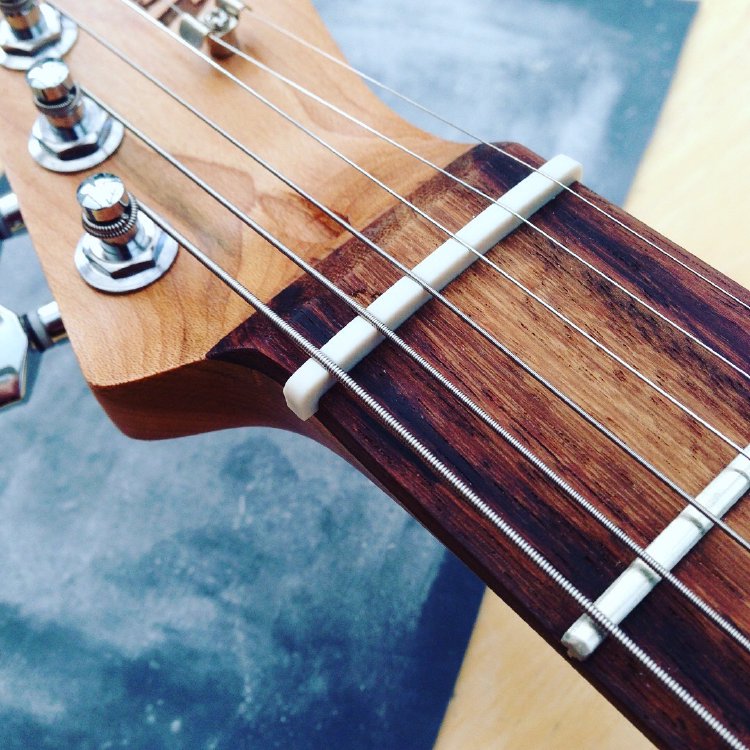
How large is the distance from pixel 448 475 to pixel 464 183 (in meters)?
0.26

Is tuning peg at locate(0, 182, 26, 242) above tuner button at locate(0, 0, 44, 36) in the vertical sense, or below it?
below

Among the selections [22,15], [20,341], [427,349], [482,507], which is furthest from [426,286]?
[22,15]

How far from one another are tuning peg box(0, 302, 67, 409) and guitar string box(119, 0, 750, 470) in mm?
244

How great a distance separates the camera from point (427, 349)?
1.84 ft

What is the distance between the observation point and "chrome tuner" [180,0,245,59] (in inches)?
29.4

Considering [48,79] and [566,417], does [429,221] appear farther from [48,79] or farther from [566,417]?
[48,79]

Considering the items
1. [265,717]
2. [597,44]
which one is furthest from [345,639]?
[597,44]

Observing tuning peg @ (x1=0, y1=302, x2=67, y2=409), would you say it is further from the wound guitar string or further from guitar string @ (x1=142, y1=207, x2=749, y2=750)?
the wound guitar string

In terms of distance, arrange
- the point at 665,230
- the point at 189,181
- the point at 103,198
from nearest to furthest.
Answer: the point at 103,198 → the point at 189,181 → the point at 665,230

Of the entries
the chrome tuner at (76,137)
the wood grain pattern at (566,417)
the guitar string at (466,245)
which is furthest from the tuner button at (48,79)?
the wood grain pattern at (566,417)

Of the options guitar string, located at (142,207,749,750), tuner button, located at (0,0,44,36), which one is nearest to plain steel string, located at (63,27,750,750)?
guitar string, located at (142,207,749,750)

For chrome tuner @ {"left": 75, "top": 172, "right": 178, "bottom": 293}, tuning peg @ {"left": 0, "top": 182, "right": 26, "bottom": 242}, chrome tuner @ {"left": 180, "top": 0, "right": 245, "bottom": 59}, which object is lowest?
tuning peg @ {"left": 0, "top": 182, "right": 26, "bottom": 242}

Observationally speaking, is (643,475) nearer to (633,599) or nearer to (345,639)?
(633,599)

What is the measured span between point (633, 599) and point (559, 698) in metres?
0.31
